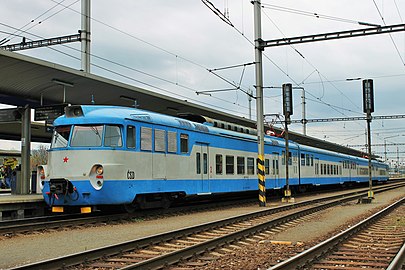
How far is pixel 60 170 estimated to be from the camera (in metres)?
13.6

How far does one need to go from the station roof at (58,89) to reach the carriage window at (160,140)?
433cm

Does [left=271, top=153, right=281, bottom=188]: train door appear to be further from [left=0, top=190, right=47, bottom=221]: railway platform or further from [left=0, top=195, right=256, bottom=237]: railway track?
[left=0, top=190, right=47, bottom=221]: railway platform

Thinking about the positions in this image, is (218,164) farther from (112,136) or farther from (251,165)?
(112,136)

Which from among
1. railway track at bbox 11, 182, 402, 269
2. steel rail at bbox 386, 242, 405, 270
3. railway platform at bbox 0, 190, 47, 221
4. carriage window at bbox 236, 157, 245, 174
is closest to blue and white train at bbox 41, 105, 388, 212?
carriage window at bbox 236, 157, 245, 174

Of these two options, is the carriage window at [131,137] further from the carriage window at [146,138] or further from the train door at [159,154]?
the train door at [159,154]

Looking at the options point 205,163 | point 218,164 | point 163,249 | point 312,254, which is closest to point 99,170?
point 163,249

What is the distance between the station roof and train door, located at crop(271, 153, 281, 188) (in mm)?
4174

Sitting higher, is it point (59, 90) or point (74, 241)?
point (59, 90)

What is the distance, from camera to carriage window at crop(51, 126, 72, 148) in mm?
13867

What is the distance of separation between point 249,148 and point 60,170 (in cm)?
1082

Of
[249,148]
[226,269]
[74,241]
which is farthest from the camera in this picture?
[249,148]

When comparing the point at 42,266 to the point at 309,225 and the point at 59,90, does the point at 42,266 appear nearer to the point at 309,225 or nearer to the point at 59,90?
the point at 309,225

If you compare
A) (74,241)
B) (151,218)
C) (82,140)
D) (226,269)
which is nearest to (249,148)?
(151,218)

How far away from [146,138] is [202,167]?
3880 mm
